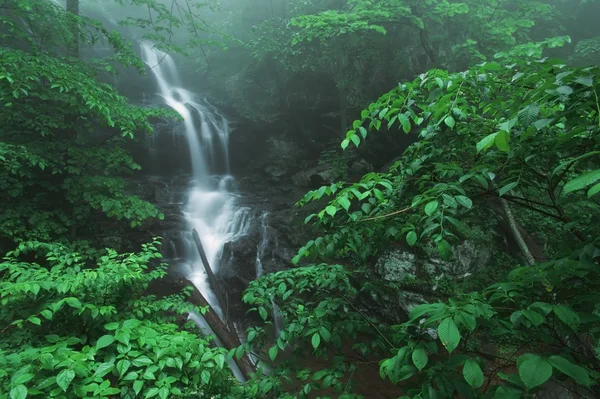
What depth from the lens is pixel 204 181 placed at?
43.4ft

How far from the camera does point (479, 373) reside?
3.23 feet

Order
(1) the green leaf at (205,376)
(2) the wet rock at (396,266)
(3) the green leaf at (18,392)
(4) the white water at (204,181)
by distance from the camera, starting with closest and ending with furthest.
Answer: (3) the green leaf at (18,392), (1) the green leaf at (205,376), (2) the wet rock at (396,266), (4) the white water at (204,181)

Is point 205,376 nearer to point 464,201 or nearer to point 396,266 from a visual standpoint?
point 464,201

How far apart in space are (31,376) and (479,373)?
2.08 m

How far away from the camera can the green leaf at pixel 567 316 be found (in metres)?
0.95

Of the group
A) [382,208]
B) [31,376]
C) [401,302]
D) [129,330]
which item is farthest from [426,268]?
[31,376]

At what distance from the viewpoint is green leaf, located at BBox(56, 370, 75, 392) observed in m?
1.53

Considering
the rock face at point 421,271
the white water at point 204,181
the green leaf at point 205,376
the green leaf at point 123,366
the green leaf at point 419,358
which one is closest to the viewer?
the green leaf at point 419,358

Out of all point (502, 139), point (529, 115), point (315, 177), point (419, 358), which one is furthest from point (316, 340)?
point (315, 177)

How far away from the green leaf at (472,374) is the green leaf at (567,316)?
1.03 feet

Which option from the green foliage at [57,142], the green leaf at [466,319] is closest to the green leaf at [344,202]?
the green leaf at [466,319]

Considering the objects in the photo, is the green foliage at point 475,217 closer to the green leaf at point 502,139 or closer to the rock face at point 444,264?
the green leaf at point 502,139

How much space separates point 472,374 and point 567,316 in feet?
Answer: 1.20

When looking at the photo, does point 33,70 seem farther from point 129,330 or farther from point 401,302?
point 401,302
